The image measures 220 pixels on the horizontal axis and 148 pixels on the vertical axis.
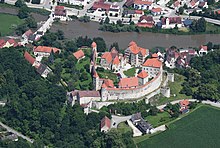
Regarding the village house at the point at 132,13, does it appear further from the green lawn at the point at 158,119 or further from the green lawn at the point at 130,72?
the green lawn at the point at 158,119

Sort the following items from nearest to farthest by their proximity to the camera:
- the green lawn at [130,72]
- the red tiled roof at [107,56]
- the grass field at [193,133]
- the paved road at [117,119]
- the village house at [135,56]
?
the grass field at [193,133] < the paved road at [117,119] < the green lawn at [130,72] < the red tiled roof at [107,56] < the village house at [135,56]

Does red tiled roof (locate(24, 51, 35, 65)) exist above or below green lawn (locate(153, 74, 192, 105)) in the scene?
above

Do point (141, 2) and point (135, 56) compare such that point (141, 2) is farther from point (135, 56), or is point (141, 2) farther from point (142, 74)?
point (142, 74)

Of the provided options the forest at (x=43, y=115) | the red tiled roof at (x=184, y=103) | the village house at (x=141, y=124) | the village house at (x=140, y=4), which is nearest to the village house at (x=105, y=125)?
the forest at (x=43, y=115)

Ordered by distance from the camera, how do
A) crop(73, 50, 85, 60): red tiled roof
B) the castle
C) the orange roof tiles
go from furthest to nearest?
crop(73, 50, 85, 60): red tiled roof
the orange roof tiles
the castle

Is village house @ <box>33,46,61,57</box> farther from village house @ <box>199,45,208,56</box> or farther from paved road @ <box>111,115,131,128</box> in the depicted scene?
village house @ <box>199,45,208,56</box>

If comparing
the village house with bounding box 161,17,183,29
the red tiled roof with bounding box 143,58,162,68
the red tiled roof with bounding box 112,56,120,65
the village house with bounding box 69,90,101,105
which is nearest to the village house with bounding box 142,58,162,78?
the red tiled roof with bounding box 143,58,162,68

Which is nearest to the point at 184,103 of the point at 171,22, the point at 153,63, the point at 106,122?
the point at 153,63
